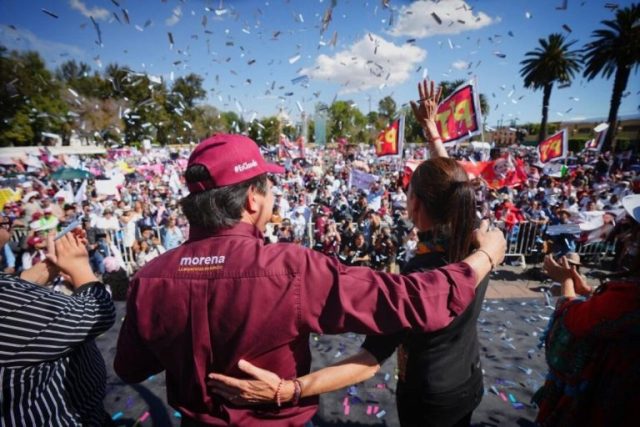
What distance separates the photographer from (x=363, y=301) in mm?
1111

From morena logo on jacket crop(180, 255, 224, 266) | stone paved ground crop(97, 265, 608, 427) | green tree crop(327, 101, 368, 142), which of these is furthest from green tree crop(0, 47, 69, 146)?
green tree crop(327, 101, 368, 142)

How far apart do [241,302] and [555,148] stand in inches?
638

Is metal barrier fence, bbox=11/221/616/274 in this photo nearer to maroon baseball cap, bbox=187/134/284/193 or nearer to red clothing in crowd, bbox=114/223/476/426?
maroon baseball cap, bbox=187/134/284/193

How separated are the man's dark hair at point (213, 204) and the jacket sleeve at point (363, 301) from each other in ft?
1.31

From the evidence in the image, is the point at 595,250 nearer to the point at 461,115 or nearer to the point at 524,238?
the point at 524,238

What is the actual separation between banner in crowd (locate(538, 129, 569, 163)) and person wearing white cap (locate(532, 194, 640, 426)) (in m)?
14.3

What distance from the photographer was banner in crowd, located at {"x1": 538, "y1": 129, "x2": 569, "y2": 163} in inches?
513

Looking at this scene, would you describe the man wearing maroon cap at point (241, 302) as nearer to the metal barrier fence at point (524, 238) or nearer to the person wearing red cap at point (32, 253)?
the person wearing red cap at point (32, 253)

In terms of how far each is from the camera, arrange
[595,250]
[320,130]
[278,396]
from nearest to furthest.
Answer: [278,396] → [595,250] → [320,130]

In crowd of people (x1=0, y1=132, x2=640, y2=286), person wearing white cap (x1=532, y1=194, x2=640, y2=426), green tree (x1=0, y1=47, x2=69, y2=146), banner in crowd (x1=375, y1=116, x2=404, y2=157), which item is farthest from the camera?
green tree (x1=0, y1=47, x2=69, y2=146)

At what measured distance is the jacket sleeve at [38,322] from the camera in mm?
1263

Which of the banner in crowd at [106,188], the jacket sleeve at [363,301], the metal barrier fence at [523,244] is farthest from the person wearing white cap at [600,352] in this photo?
the banner in crowd at [106,188]

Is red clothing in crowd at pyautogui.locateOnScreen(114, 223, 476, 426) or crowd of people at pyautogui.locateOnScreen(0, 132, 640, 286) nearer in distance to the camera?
red clothing in crowd at pyautogui.locateOnScreen(114, 223, 476, 426)

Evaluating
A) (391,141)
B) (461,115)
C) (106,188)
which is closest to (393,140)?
(391,141)
